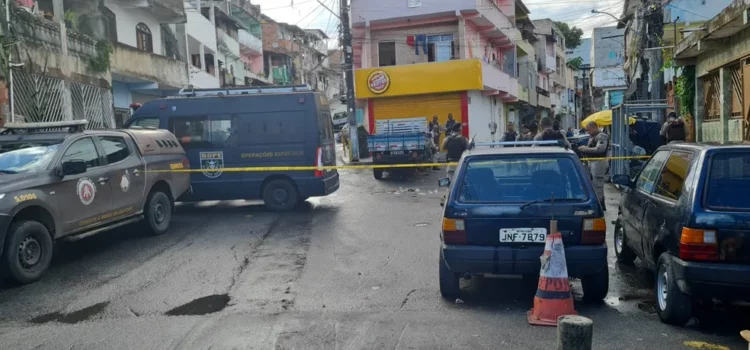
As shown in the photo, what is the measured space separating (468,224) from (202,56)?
90.1 ft

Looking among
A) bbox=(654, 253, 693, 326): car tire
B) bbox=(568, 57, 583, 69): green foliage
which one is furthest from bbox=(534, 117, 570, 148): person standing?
bbox=(568, 57, 583, 69): green foliage

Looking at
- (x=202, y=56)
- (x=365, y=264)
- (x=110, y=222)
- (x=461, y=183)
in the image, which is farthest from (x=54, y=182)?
(x=202, y=56)

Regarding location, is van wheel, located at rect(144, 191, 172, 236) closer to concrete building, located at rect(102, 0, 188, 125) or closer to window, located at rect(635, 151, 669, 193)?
window, located at rect(635, 151, 669, 193)

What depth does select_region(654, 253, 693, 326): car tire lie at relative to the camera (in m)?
5.02

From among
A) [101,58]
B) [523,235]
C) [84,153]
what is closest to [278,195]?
[84,153]

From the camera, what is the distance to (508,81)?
3612 centimetres

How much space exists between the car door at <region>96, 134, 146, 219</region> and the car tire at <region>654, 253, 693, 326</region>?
7.18 m

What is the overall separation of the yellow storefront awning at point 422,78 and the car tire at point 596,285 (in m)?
22.9

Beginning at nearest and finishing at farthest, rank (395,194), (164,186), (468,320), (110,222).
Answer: (468,320)
(110,222)
(164,186)
(395,194)

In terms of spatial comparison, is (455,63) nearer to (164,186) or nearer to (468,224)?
(164,186)

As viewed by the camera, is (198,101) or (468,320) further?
(198,101)

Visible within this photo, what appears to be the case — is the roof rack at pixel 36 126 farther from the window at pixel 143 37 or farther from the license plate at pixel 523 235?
the window at pixel 143 37

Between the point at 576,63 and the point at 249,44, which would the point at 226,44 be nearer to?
the point at 249,44

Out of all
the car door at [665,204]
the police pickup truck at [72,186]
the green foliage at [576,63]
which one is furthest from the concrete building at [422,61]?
the green foliage at [576,63]
